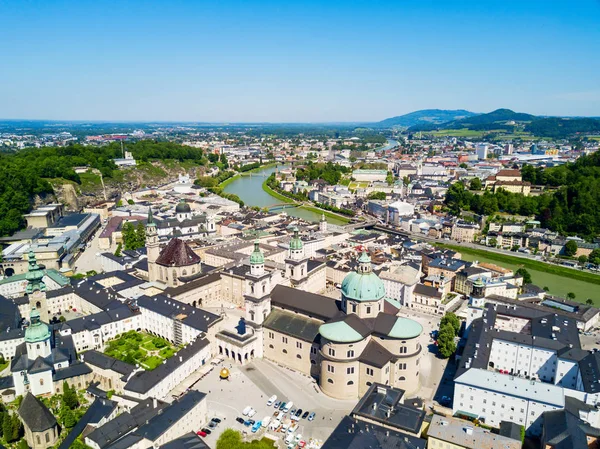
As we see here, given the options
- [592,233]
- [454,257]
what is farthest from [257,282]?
[592,233]

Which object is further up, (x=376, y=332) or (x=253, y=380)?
(x=376, y=332)

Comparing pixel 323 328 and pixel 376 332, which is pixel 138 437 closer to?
pixel 323 328

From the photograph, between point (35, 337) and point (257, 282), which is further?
point (257, 282)

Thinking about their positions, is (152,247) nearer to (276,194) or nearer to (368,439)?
(368,439)

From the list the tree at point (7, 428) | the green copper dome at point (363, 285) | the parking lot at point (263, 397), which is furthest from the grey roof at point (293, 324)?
the tree at point (7, 428)

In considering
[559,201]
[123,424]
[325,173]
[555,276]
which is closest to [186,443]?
[123,424]

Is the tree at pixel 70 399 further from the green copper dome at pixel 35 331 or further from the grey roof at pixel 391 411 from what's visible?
the grey roof at pixel 391 411
